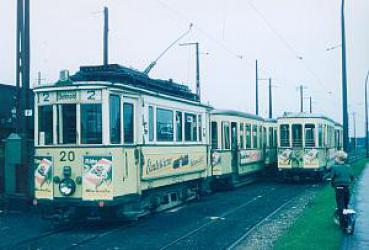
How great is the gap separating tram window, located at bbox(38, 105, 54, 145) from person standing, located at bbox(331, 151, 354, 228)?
627 cm

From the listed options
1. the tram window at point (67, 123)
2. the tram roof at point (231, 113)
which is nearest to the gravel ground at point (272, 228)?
the tram window at point (67, 123)

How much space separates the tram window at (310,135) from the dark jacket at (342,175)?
14.3 metres

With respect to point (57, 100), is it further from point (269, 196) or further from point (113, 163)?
point (269, 196)

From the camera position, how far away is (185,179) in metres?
15.9

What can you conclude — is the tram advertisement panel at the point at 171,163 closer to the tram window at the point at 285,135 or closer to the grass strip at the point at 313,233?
the grass strip at the point at 313,233

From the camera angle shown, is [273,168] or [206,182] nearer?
[206,182]

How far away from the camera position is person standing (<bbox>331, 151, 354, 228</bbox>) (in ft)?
35.3

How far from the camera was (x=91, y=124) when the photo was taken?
1179cm

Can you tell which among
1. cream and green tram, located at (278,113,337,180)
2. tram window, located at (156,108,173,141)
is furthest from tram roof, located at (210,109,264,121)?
tram window, located at (156,108,173,141)

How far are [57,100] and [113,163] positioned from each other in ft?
6.70

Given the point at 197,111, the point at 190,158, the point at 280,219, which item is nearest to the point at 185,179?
the point at 190,158

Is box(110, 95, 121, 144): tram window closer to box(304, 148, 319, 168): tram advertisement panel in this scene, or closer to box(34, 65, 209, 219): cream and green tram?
box(34, 65, 209, 219): cream and green tram

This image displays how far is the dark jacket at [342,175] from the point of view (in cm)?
1090

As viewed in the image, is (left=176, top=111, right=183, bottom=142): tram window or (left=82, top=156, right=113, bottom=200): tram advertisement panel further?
(left=176, top=111, right=183, bottom=142): tram window
